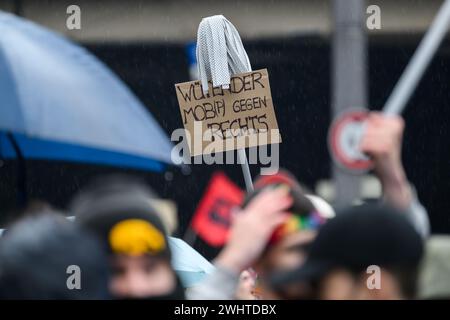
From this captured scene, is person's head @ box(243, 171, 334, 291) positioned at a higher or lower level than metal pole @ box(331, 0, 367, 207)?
lower

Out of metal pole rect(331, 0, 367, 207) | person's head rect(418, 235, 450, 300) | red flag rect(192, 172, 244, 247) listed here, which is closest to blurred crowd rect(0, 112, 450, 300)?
red flag rect(192, 172, 244, 247)

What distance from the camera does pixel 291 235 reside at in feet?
10.9

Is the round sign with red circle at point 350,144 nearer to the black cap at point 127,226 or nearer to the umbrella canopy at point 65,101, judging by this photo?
the black cap at point 127,226

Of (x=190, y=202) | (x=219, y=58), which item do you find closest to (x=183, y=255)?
(x=219, y=58)

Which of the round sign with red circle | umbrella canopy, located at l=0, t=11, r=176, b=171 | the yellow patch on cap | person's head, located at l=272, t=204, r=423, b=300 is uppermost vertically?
umbrella canopy, located at l=0, t=11, r=176, b=171

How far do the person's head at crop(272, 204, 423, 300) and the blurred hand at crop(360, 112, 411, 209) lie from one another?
0.19 meters

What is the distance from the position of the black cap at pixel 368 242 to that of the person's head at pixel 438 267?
288 inches

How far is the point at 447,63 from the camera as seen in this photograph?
10867mm

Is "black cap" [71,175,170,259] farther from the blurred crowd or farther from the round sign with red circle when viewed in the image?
the round sign with red circle

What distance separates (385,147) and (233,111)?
298cm

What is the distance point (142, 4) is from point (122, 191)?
784 centimetres

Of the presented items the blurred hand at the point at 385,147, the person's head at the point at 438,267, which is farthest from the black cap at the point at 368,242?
the person's head at the point at 438,267

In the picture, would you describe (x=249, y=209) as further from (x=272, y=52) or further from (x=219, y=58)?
(x=272, y=52)

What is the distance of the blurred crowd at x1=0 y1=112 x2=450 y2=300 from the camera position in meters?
2.89
